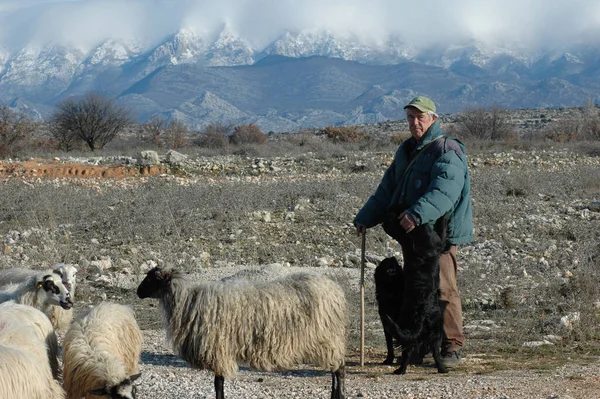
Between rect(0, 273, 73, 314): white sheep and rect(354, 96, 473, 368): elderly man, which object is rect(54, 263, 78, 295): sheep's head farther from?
rect(354, 96, 473, 368): elderly man

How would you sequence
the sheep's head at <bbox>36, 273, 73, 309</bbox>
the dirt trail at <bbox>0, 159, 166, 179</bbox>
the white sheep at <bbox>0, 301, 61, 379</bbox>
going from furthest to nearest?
the dirt trail at <bbox>0, 159, 166, 179</bbox>, the sheep's head at <bbox>36, 273, 73, 309</bbox>, the white sheep at <bbox>0, 301, 61, 379</bbox>

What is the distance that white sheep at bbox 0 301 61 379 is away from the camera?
6.43 metres

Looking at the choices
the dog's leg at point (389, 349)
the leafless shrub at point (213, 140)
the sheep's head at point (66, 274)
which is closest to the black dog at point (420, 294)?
the dog's leg at point (389, 349)

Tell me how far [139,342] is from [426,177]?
117 inches

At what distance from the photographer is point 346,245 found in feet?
48.4

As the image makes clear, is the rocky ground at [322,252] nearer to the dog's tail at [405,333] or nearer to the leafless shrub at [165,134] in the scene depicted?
the dog's tail at [405,333]

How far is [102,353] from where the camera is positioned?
631 cm

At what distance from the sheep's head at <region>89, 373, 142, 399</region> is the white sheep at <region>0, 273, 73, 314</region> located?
2.55 meters

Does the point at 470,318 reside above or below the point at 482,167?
below

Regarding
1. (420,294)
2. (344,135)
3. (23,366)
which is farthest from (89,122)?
(23,366)

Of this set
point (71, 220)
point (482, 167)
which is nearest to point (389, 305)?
point (71, 220)

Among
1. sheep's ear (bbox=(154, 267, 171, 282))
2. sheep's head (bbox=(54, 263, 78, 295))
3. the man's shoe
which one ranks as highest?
sheep's ear (bbox=(154, 267, 171, 282))

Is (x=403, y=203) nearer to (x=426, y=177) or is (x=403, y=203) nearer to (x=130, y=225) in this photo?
(x=426, y=177)

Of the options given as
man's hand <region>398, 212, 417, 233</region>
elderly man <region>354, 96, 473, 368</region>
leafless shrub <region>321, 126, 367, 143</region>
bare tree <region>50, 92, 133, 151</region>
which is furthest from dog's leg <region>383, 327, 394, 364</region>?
leafless shrub <region>321, 126, 367, 143</region>
